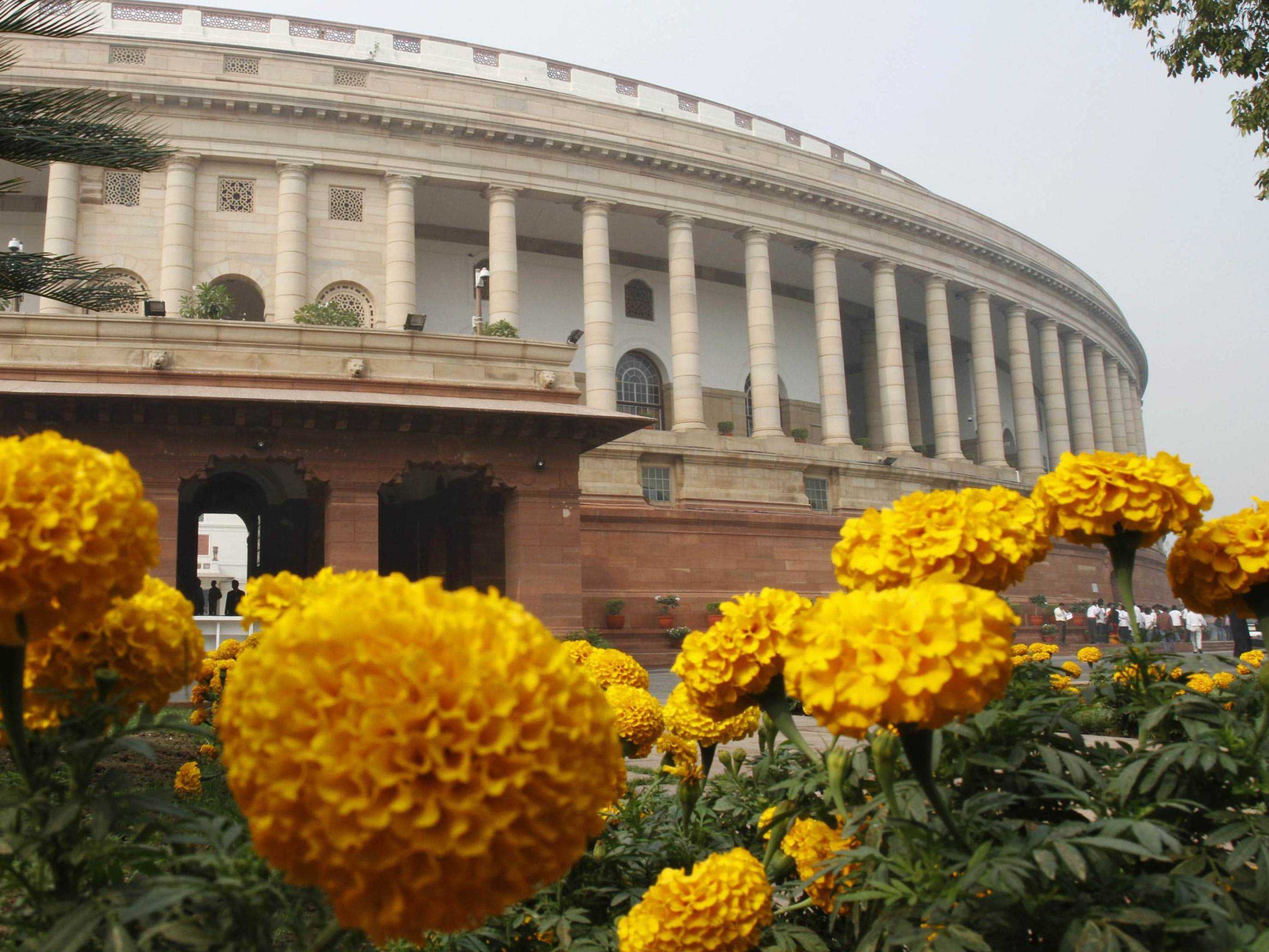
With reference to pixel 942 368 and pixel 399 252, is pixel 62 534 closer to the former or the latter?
pixel 399 252

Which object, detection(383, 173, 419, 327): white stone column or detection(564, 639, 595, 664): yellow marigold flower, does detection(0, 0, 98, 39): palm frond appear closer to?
detection(564, 639, 595, 664): yellow marigold flower

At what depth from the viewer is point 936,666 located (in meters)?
2.37

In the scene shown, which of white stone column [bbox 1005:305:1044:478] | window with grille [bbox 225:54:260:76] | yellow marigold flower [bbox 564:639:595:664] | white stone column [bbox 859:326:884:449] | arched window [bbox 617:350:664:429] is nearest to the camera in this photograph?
yellow marigold flower [bbox 564:639:595:664]

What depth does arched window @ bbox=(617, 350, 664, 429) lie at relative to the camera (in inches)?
1581

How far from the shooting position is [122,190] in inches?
1257

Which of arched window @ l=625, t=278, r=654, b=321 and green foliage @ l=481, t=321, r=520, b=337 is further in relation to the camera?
arched window @ l=625, t=278, r=654, b=321

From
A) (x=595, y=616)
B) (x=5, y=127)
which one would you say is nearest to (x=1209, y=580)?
(x=5, y=127)

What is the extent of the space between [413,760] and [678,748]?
2.73 metres

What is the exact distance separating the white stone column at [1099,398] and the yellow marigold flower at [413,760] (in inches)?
2259

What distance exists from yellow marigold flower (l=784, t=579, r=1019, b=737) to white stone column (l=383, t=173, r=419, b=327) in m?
31.4

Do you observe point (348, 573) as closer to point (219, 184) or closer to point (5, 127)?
point (5, 127)

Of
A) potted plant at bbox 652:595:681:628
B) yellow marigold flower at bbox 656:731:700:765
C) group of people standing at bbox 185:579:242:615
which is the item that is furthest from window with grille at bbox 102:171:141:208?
yellow marigold flower at bbox 656:731:700:765

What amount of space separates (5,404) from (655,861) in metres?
16.5

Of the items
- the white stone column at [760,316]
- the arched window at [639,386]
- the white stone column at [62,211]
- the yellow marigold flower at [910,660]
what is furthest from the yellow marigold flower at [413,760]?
the arched window at [639,386]
